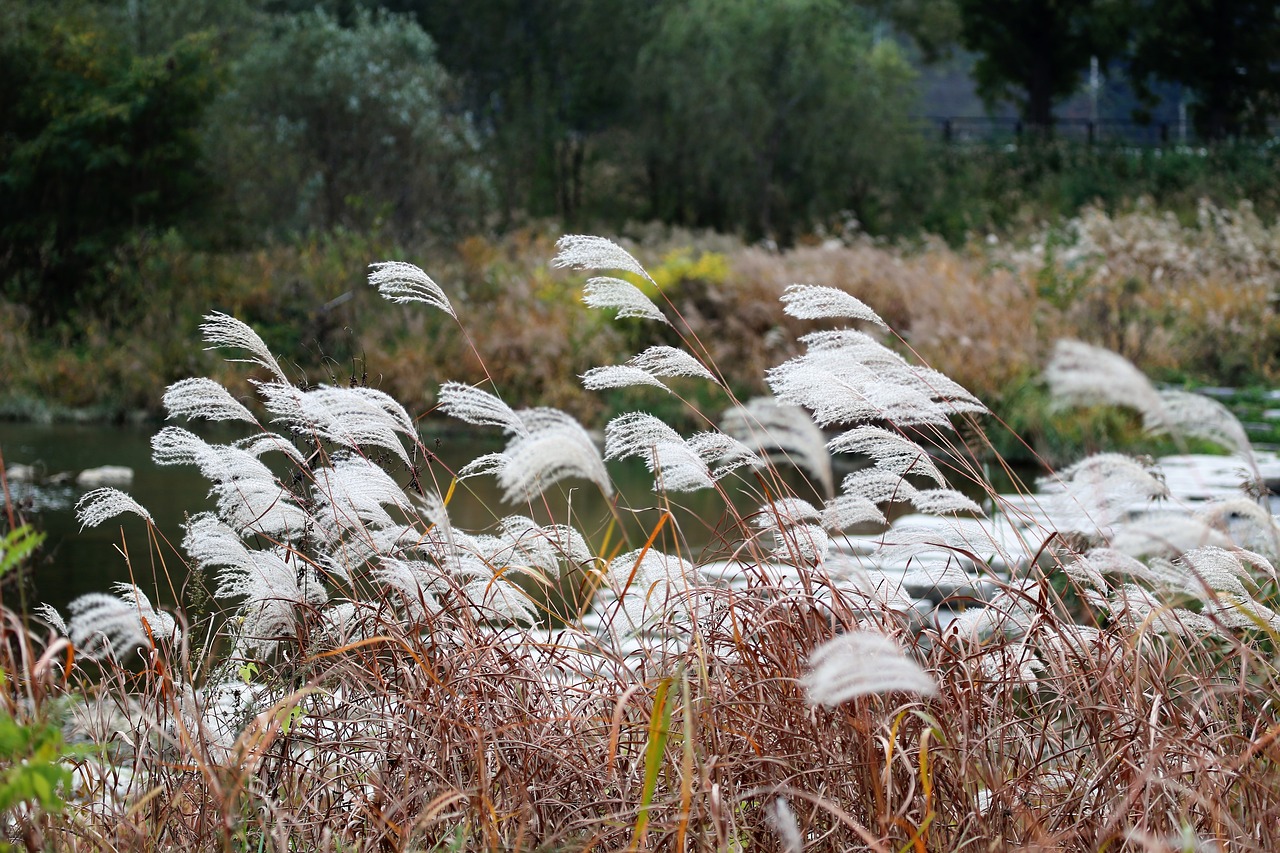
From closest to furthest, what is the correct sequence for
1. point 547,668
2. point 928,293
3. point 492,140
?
→ 1. point 547,668
2. point 928,293
3. point 492,140

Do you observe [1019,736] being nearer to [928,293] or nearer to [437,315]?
[928,293]

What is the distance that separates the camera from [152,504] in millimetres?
7367

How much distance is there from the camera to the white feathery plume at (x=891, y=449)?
2.09 m

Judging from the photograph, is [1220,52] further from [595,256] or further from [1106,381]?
[1106,381]

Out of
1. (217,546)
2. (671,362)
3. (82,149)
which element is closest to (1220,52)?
(82,149)

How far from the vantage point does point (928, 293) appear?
1057 centimetres

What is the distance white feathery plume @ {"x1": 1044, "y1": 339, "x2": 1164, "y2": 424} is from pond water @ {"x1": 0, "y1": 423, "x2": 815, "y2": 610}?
6.04ft

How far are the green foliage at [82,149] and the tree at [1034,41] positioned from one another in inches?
622

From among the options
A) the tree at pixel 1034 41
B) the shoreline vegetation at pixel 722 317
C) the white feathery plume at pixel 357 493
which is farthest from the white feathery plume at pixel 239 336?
the tree at pixel 1034 41

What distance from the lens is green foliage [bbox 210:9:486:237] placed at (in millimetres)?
14820

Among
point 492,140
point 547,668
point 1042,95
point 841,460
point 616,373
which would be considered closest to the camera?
point 616,373

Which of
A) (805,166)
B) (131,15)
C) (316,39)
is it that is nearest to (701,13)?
(805,166)

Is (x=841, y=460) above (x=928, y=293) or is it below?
below

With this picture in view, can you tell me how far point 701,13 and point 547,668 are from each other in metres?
17.3
